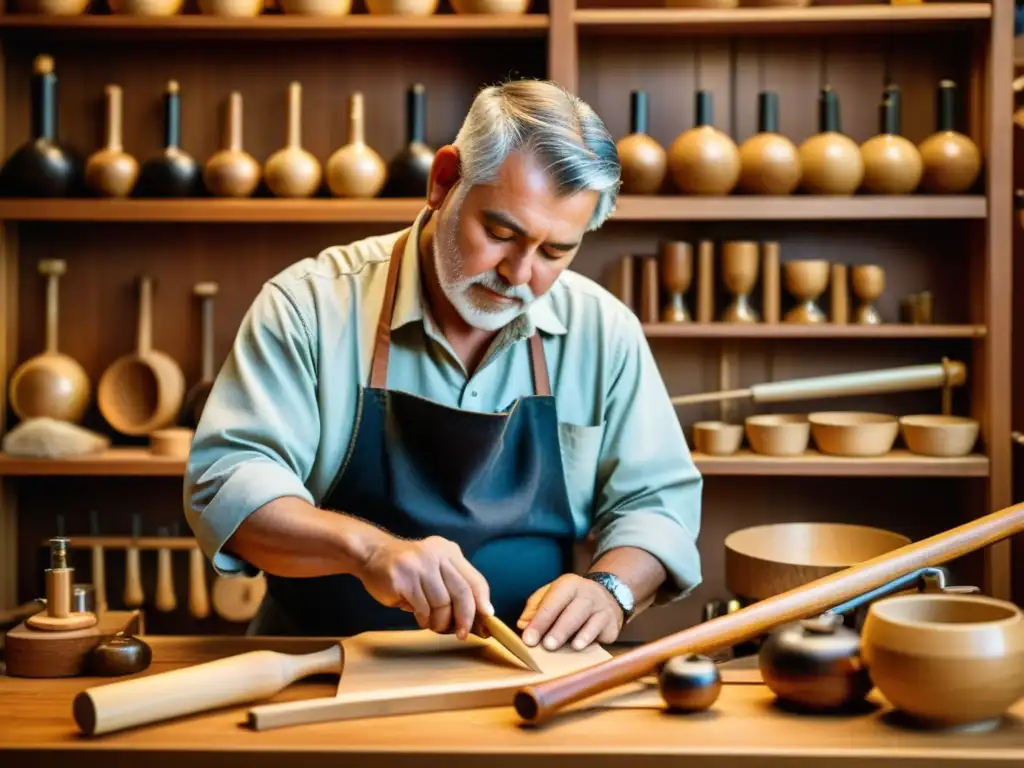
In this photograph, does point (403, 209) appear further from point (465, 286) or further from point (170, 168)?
point (465, 286)

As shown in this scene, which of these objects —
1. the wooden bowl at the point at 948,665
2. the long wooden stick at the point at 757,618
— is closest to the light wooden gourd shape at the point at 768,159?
the long wooden stick at the point at 757,618

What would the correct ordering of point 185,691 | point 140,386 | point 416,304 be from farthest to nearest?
point 140,386
point 416,304
point 185,691

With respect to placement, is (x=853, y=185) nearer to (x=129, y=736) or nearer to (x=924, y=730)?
(x=924, y=730)

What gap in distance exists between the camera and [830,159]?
11.7ft

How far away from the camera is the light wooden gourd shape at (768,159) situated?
11.7 ft

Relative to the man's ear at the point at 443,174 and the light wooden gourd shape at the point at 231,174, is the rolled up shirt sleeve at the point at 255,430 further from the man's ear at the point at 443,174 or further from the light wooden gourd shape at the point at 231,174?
the light wooden gourd shape at the point at 231,174

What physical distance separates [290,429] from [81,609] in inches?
18.3

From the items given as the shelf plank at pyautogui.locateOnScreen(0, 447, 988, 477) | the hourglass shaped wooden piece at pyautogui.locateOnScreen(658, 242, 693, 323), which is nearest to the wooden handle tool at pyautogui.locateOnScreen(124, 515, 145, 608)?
the shelf plank at pyautogui.locateOnScreen(0, 447, 988, 477)

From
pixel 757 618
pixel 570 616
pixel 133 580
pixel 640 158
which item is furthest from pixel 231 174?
pixel 757 618

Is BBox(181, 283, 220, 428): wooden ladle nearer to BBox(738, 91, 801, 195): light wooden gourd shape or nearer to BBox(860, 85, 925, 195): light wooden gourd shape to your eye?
BBox(738, 91, 801, 195): light wooden gourd shape

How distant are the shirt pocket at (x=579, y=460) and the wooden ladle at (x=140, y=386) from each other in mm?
1930

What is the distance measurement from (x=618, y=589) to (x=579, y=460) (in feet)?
1.23

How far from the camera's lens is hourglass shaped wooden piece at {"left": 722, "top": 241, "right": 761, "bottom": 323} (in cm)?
372

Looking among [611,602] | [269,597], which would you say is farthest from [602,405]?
[269,597]
